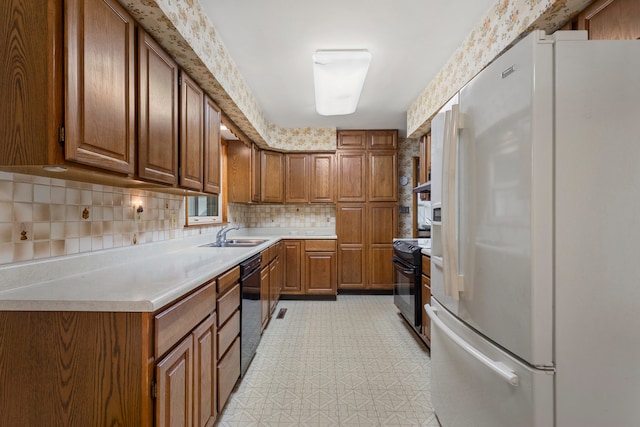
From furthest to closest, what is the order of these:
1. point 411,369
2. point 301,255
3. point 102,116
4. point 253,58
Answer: point 301,255
point 253,58
point 411,369
point 102,116

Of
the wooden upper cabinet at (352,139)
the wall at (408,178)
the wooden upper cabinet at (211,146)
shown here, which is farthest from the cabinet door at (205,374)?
the wall at (408,178)

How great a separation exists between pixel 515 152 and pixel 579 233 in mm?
321

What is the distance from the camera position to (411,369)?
7.47ft

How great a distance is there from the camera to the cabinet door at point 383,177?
14.3 ft

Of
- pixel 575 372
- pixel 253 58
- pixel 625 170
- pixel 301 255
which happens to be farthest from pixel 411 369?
pixel 253 58

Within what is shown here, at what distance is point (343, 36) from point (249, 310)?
7.01 feet

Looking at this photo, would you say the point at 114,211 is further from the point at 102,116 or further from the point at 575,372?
the point at 575,372

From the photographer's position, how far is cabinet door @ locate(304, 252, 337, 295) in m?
4.15

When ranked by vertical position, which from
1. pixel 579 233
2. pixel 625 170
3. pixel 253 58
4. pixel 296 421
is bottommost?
pixel 296 421

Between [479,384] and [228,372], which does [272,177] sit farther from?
[479,384]

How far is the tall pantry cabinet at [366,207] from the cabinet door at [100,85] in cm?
329

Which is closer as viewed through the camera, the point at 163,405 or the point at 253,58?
the point at 163,405

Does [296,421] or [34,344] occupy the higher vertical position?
[34,344]

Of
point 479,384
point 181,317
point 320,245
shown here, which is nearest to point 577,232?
point 479,384
